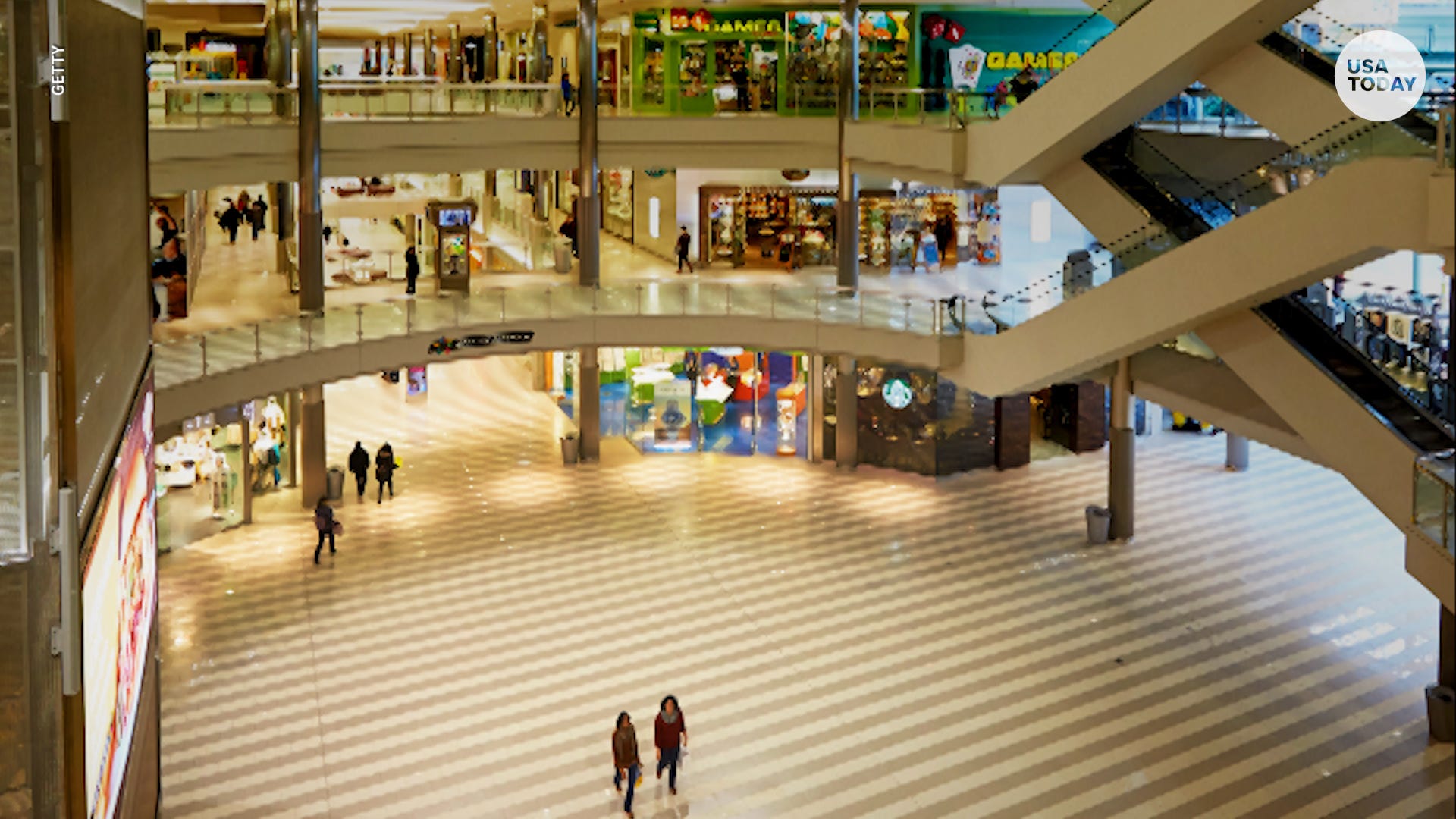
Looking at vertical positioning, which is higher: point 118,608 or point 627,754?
point 118,608

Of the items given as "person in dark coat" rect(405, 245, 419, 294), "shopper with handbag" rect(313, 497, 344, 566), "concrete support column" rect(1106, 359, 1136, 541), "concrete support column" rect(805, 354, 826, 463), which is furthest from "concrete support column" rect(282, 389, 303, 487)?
"concrete support column" rect(1106, 359, 1136, 541)

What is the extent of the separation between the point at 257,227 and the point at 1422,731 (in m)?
25.9

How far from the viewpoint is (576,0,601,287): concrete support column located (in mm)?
25922

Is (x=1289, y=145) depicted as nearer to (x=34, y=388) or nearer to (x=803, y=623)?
(x=803, y=623)

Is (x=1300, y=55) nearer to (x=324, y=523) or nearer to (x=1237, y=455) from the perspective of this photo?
(x=1237, y=455)

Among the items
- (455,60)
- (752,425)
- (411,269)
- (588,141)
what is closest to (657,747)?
(588,141)

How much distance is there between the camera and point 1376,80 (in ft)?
57.9

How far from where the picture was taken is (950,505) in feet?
80.9

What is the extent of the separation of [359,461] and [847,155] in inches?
345

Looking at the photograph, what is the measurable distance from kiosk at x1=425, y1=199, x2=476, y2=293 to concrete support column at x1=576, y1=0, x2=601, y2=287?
73.2 inches

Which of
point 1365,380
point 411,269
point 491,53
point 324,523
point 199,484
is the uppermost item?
point 491,53

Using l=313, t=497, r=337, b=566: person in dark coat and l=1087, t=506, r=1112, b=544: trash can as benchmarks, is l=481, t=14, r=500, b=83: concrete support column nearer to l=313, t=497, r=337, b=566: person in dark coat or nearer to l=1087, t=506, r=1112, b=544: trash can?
l=313, t=497, r=337, b=566: person in dark coat

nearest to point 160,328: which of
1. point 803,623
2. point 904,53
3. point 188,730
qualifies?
point 188,730

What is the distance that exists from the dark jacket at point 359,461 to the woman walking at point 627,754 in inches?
428
